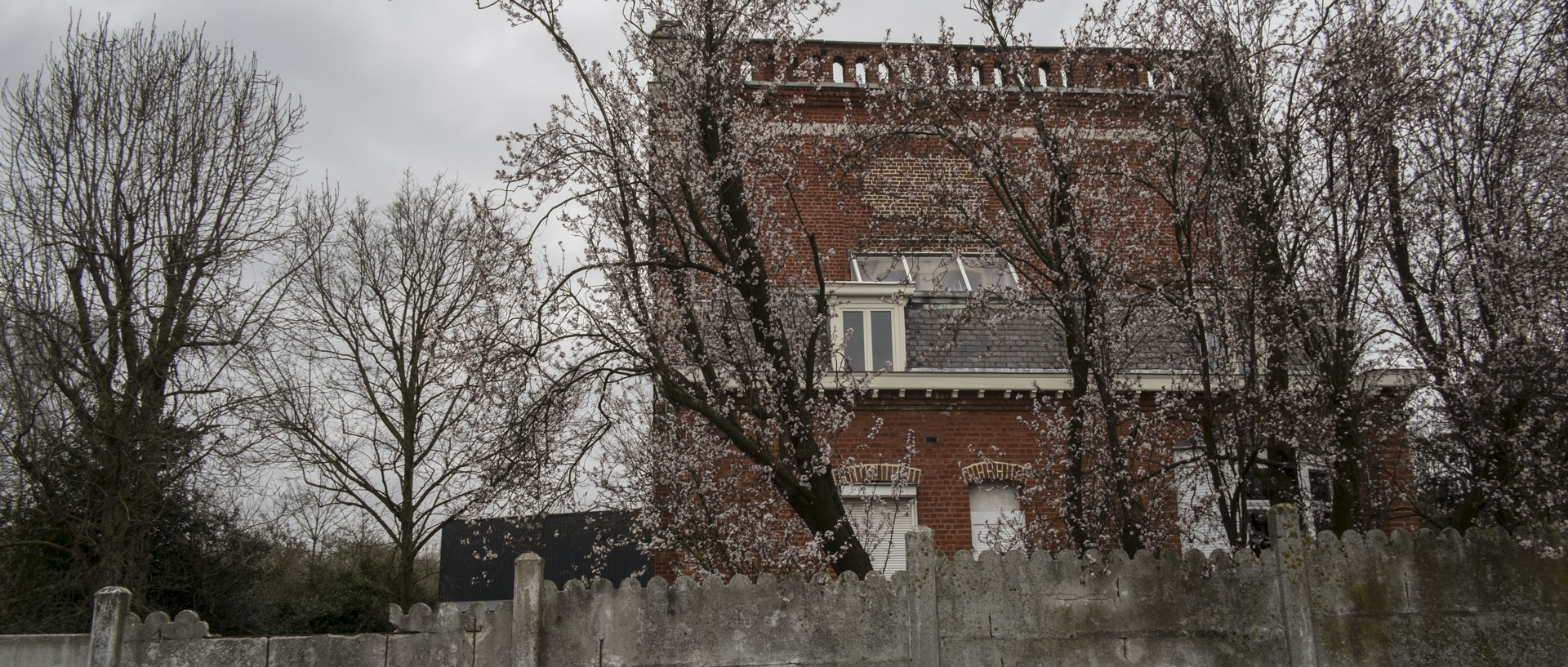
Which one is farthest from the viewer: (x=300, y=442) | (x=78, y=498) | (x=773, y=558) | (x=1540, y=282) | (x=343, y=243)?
(x=343, y=243)

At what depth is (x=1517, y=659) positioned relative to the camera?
23.8ft

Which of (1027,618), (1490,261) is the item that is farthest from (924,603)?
(1490,261)

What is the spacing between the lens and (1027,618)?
7.14 meters

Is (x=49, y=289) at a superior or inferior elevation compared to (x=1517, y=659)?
superior

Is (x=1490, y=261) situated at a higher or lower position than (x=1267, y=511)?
higher

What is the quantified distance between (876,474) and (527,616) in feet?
26.9

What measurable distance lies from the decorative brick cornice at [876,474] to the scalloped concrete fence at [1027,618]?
20.8 ft

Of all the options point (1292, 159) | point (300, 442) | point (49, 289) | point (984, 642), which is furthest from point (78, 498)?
point (1292, 159)

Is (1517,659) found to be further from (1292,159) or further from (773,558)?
(773,558)

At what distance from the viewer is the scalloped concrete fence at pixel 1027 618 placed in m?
7.09

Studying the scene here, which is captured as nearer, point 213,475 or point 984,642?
point 984,642

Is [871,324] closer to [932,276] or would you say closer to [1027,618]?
[932,276]

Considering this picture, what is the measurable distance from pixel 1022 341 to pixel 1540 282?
24.8 feet

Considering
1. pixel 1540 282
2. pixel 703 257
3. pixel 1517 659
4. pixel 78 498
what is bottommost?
pixel 1517 659
